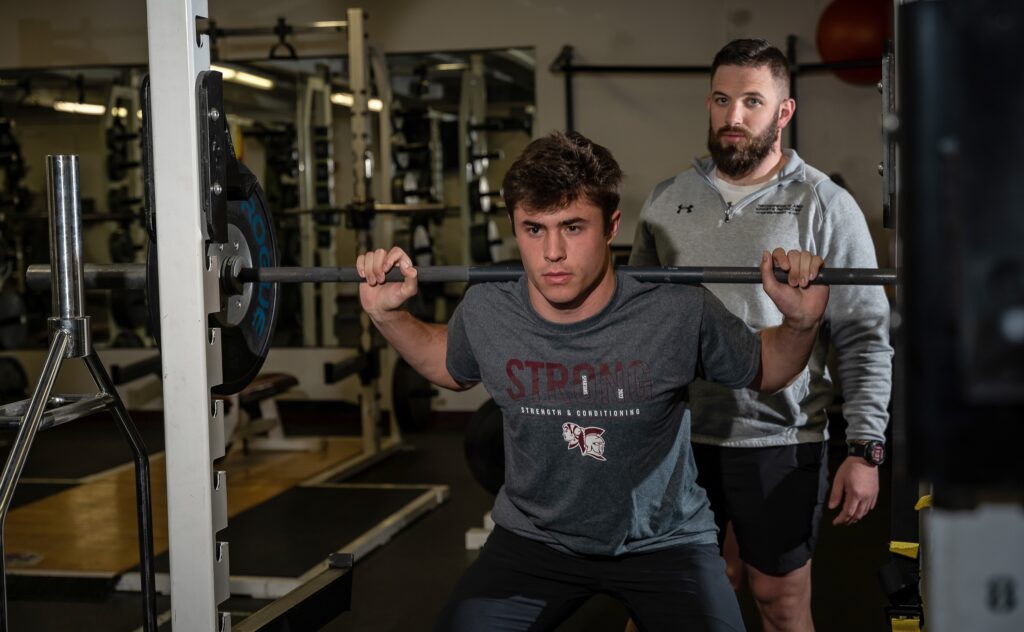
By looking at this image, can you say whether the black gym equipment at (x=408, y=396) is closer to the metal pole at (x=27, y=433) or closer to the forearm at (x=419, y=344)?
the forearm at (x=419, y=344)

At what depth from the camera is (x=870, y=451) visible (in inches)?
77.0

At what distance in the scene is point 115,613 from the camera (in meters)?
3.12

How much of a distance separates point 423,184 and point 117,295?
6.53 ft

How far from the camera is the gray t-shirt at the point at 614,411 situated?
1670 millimetres

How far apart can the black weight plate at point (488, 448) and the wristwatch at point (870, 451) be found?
1.60 m

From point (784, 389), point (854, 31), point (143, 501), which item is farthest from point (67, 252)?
point (854, 31)

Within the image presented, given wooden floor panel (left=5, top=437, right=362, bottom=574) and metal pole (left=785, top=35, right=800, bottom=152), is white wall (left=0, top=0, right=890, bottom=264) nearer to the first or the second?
metal pole (left=785, top=35, right=800, bottom=152)

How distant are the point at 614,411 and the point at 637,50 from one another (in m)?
4.45

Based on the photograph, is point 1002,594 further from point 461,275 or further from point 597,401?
point 461,275

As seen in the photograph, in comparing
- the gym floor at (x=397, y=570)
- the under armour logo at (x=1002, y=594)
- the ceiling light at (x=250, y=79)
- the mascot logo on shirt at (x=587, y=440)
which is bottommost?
the gym floor at (x=397, y=570)

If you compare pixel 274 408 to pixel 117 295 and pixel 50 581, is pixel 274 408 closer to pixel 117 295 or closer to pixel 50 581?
pixel 117 295

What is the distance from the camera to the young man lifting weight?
1661mm

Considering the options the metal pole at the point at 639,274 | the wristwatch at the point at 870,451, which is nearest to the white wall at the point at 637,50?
the wristwatch at the point at 870,451

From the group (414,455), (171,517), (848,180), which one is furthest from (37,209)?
(171,517)
